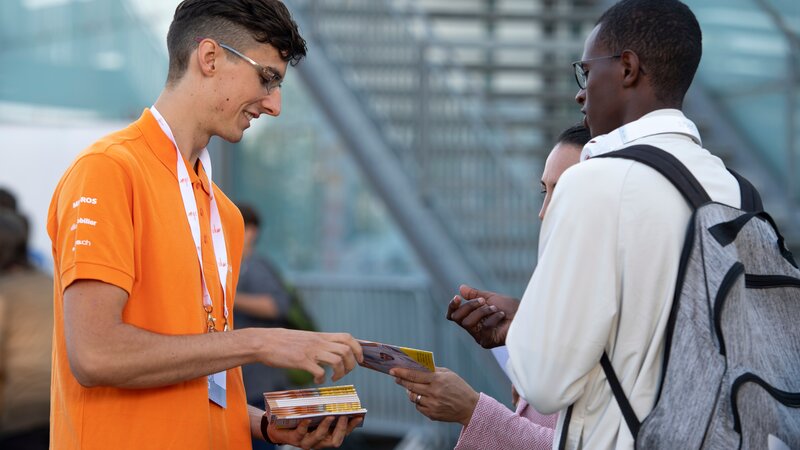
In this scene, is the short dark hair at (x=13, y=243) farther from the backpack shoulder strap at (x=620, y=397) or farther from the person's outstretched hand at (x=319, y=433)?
the backpack shoulder strap at (x=620, y=397)

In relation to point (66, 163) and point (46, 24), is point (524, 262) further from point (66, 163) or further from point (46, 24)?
point (46, 24)

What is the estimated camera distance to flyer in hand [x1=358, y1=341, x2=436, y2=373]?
2445 millimetres

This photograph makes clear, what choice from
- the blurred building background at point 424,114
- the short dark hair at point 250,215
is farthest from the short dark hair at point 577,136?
the blurred building background at point 424,114

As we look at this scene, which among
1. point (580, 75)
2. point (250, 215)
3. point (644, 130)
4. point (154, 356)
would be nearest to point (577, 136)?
point (580, 75)

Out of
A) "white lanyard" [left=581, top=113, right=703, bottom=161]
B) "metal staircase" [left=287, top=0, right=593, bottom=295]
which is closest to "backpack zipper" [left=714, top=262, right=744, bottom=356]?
"white lanyard" [left=581, top=113, right=703, bottom=161]

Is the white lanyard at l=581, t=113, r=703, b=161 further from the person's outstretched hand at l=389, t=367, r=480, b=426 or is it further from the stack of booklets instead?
the stack of booklets

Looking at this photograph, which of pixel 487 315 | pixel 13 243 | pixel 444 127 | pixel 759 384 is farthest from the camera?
pixel 444 127

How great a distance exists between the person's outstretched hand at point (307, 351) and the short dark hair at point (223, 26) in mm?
697

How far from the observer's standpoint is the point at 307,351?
91.8 inches

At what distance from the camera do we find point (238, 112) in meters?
2.63

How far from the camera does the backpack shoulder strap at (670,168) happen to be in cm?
207

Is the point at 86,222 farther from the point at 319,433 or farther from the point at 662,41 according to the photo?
the point at 662,41

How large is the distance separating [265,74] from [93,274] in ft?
2.28

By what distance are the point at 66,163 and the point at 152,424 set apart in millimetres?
5128
